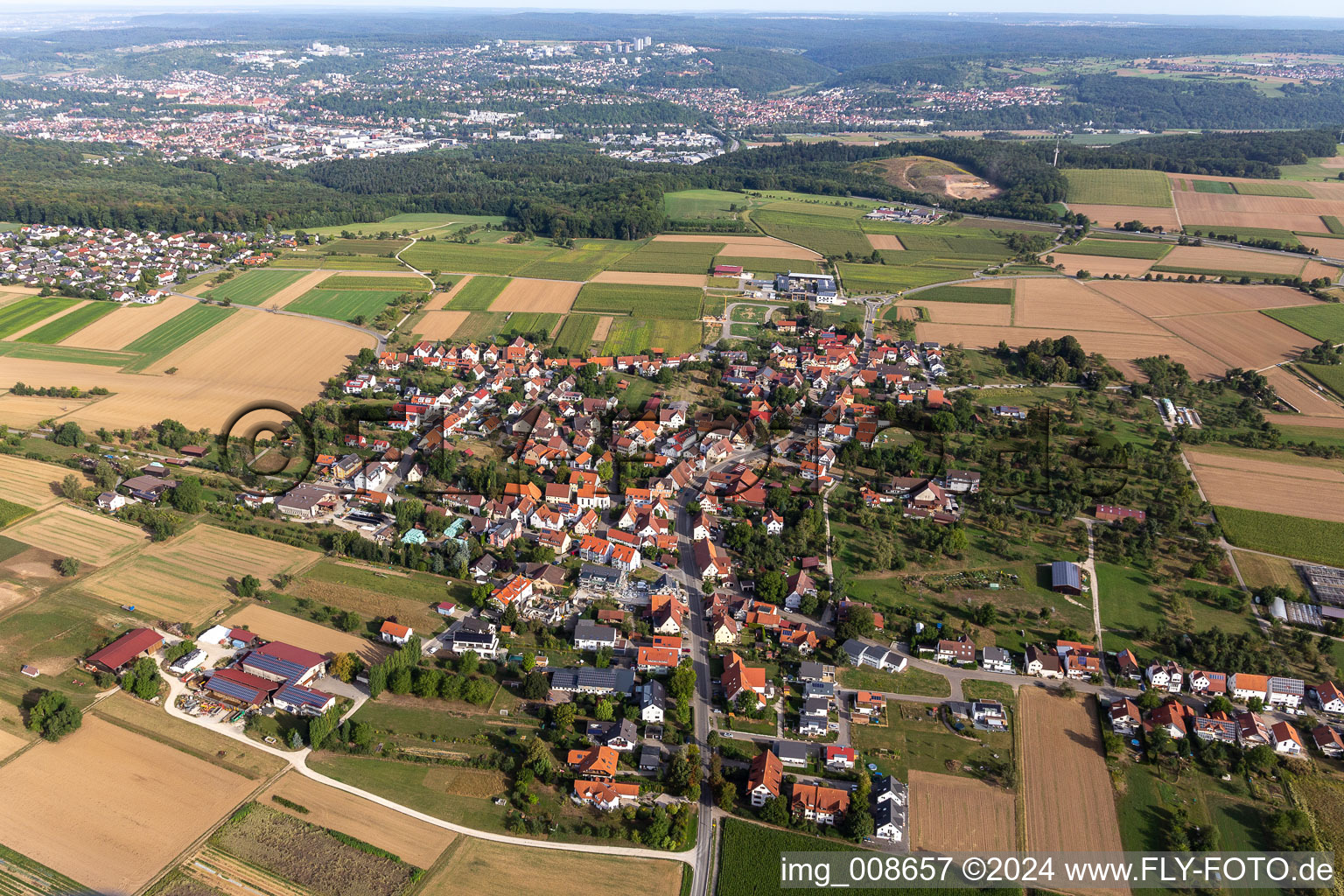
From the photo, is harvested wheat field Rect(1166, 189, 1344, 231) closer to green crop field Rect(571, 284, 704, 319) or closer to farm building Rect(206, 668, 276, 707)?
green crop field Rect(571, 284, 704, 319)

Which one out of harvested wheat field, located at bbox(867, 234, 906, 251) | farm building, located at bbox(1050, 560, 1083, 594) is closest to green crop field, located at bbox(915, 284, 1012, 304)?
harvested wheat field, located at bbox(867, 234, 906, 251)

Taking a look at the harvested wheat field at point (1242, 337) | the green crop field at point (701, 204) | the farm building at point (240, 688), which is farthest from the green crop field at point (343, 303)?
the harvested wheat field at point (1242, 337)

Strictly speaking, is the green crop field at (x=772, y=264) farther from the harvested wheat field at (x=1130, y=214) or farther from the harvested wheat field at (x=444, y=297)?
the harvested wheat field at (x=1130, y=214)

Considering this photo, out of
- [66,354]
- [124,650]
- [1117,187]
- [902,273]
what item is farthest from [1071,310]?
[66,354]

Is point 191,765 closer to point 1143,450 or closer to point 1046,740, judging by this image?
point 1046,740

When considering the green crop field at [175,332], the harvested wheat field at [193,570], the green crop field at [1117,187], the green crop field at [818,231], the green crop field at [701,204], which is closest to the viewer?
the harvested wheat field at [193,570]

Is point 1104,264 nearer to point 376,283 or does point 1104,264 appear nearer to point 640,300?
point 640,300
